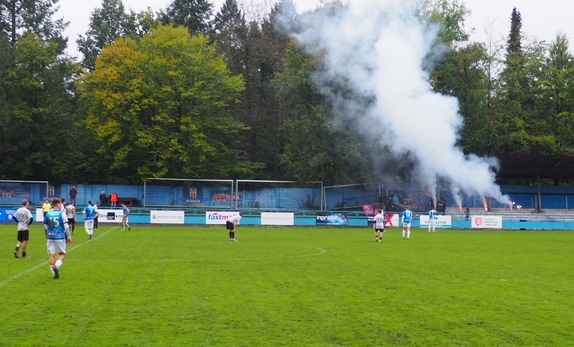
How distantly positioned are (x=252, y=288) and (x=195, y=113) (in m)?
52.5

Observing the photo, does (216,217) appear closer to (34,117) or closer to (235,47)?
(34,117)

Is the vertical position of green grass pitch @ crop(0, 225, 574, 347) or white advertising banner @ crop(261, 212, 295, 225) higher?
white advertising banner @ crop(261, 212, 295, 225)

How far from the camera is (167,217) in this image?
51125 mm

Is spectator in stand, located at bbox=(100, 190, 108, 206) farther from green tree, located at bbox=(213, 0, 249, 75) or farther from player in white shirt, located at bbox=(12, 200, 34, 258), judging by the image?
player in white shirt, located at bbox=(12, 200, 34, 258)

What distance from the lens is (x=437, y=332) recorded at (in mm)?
10320

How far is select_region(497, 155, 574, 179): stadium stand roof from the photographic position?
5966 cm

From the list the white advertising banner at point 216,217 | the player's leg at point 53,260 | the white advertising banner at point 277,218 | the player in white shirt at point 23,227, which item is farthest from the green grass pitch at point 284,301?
the white advertising banner at point 277,218

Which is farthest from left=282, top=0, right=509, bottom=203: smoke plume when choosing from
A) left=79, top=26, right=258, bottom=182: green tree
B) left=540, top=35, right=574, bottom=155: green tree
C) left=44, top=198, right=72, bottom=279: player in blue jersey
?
left=44, top=198, right=72, bottom=279: player in blue jersey

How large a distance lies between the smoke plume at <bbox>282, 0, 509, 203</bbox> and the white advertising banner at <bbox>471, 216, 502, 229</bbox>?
1.79m

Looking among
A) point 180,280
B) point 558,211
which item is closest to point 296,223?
point 558,211

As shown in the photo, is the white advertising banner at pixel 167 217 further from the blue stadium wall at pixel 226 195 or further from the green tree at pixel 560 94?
the green tree at pixel 560 94

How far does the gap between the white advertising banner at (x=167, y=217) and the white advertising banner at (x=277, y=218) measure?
629cm

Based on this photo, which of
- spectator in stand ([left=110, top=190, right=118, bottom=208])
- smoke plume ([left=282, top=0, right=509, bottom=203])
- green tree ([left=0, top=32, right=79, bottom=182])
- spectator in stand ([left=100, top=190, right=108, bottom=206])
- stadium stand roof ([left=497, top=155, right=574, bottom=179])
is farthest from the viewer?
green tree ([left=0, top=32, right=79, bottom=182])

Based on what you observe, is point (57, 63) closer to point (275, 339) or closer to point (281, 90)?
point (281, 90)
